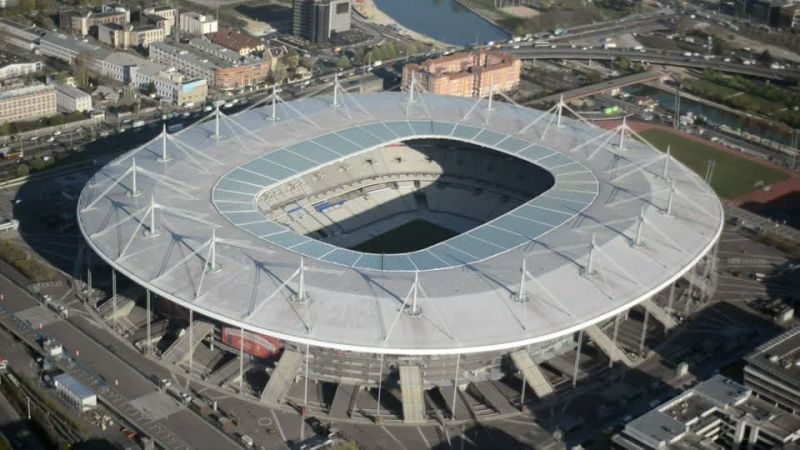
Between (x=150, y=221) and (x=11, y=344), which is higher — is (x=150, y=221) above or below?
above

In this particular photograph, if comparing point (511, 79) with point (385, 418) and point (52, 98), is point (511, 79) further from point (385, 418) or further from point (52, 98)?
point (385, 418)

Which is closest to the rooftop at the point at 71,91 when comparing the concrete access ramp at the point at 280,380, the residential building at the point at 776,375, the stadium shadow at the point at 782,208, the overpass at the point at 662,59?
the overpass at the point at 662,59

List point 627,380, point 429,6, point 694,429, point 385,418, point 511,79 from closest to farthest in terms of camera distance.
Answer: point 694,429 → point 385,418 → point 627,380 → point 511,79 → point 429,6

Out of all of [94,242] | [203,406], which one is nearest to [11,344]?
[94,242]

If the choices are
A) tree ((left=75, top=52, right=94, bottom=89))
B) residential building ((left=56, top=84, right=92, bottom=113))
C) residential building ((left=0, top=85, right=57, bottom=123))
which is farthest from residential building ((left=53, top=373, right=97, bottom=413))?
tree ((left=75, top=52, right=94, bottom=89))

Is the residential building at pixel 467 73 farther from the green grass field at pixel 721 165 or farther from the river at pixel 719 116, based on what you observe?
the green grass field at pixel 721 165

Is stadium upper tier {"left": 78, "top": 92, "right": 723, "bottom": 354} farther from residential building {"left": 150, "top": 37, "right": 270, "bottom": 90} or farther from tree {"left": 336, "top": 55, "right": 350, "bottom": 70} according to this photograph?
tree {"left": 336, "top": 55, "right": 350, "bottom": 70}
